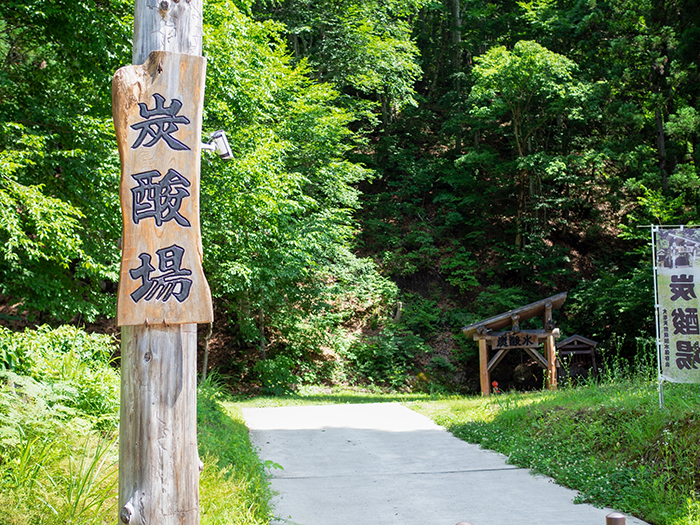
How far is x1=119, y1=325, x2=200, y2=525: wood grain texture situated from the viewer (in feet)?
8.89

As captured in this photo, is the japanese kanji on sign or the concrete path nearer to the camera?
the concrete path

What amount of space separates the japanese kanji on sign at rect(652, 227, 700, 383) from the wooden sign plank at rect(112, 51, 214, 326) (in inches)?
188

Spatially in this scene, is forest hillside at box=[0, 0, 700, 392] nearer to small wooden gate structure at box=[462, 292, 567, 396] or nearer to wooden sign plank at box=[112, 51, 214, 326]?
small wooden gate structure at box=[462, 292, 567, 396]

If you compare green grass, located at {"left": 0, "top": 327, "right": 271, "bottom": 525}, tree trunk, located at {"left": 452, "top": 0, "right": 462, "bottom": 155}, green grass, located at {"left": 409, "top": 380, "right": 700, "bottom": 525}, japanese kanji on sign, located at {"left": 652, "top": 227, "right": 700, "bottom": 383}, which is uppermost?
tree trunk, located at {"left": 452, "top": 0, "right": 462, "bottom": 155}

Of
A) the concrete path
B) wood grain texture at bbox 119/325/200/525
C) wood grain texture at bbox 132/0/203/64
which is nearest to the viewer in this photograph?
wood grain texture at bbox 119/325/200/525

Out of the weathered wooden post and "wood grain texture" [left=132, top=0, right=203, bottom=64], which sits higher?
"wood grain texture" [left=132, top=0, right=203, bottom=64]

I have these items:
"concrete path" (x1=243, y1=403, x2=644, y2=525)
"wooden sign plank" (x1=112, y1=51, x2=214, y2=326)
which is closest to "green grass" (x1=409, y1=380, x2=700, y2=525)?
"concrete path" (x1=243, y1=403, x2=644, y2=525)

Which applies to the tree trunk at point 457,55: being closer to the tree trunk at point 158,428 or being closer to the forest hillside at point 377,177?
the forest hillside at point 377,177

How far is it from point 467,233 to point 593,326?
6.09 meters

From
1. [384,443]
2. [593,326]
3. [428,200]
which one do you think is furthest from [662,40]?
[384,443]

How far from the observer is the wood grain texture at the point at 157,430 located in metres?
2.71

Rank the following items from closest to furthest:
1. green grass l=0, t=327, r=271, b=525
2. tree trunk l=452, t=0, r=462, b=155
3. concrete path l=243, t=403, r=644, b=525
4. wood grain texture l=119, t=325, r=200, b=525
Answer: wood grain texture l=119, t=325, r=200, b=525
green grass l=0, t=327, r=271, b=525
concrete path l=243, t=403, r=644, b=525
tree trunk l=452, t=0, r=462, b=155

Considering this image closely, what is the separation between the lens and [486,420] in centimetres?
762

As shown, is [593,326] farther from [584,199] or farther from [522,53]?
[522,53]
